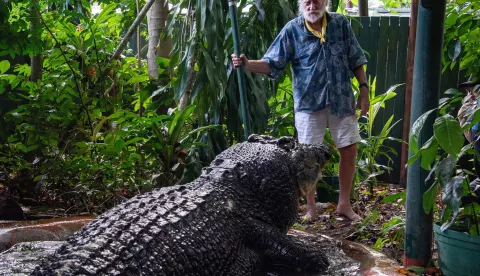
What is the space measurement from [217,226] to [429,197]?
1071 mm

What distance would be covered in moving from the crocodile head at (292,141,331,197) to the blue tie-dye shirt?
0.87 metres

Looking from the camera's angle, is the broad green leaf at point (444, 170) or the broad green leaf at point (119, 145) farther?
the broad green leaf at point (119, 145)

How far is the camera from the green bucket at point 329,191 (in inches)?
231

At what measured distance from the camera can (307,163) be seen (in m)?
3.64

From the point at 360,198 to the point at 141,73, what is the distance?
2.72 metres

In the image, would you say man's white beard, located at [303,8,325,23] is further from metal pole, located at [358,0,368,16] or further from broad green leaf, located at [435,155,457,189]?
metal pole, located at [358,0,368,16]

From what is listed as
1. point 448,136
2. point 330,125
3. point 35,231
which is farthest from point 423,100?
point 35,231

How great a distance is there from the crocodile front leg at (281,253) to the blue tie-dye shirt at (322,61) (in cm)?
172

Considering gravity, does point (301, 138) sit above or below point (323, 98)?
below

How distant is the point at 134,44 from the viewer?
12398mm

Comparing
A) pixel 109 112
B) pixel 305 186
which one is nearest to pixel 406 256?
pixel 305 186

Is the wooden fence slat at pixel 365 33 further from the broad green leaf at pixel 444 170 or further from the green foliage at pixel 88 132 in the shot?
the broad green leaf at pixel 444 170

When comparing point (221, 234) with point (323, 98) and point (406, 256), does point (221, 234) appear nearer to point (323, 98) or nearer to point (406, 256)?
point (406, 256)

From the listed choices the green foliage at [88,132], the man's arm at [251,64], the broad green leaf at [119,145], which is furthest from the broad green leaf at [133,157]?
the man's arm at [251,64]
